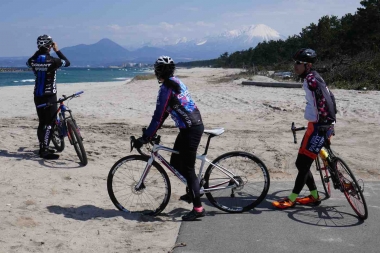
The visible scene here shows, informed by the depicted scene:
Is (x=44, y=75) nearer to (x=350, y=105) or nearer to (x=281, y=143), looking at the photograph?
(x=281, y=143)

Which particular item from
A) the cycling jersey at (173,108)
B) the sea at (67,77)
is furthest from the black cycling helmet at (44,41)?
the sea at (67,77)

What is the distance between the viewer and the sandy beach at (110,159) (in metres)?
4.58

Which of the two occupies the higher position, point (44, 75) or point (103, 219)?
point (44, 75)

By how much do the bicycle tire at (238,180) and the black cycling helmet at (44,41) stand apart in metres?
3.93

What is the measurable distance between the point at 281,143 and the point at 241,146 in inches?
35.7

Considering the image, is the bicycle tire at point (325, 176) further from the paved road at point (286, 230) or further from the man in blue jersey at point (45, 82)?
the man in blue jersey at point (45, 82)

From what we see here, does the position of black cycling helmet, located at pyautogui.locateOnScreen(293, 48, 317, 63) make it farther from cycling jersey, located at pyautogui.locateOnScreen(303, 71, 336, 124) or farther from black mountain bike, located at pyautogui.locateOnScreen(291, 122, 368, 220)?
black mountain bike, located at pyautogui.locateOnScreen(291, 122, 368, 220)

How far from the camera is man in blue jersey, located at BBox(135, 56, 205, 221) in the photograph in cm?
480

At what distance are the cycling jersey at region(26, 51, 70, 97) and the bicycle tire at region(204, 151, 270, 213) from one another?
373 cm

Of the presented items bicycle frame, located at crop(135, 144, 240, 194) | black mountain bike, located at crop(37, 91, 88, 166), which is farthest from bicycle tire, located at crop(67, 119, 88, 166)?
bicycle frame, located at crop(135, 144, 240, 194)

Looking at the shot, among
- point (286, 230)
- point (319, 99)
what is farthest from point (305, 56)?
point (286, 230)

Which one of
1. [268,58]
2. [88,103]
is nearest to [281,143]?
[88,103]

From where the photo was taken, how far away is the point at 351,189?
505 centimetres

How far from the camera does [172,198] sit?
5938mm
